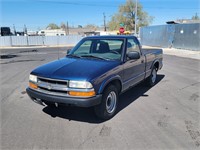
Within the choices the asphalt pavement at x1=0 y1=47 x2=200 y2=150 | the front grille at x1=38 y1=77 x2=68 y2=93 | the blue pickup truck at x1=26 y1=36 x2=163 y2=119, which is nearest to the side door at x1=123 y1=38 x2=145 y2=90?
the blue pickup truck at x1=26 y1=36 x2=163 y2=119

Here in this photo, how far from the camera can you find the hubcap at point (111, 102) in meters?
4.07

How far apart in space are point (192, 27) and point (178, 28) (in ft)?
6.84

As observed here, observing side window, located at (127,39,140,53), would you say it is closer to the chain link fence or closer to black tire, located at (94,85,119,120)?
black tire, located at (94,85,119,120)

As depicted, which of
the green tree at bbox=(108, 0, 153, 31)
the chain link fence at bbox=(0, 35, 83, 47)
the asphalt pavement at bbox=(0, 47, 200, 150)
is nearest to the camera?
the asphalt pavement at bbox=(0, 47, 200, 150)

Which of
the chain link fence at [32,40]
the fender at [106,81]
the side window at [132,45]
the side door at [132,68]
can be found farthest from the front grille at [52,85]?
the chain link fence at [32,40]

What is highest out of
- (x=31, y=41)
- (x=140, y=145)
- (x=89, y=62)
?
(x=31, y=41)

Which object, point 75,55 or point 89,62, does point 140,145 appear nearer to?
point 89,62

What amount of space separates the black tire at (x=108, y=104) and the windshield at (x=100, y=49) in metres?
0.82

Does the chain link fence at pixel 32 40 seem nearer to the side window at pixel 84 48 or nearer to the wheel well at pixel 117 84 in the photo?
the side window at pixel 84 48

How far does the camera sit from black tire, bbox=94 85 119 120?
Answer: 380 cm

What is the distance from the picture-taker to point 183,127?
3697 millimetres

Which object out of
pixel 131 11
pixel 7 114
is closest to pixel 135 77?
pixel 7 114

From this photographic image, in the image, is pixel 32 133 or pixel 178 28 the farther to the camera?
pixel 178 28

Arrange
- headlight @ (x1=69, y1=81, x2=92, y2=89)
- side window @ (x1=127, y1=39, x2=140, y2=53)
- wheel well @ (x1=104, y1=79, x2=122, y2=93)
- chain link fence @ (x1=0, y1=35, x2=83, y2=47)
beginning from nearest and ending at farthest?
headlight @ (x1=69, y1=81, x2=92, y2=89) < wheel well @ (x1=104, y1=79, x2=122, y2=93) < side window @ (x1=127, y1=39, x2=140, y2=53) < chain link fence @ (x1=0, y1=35, x2=83, y2=47)
